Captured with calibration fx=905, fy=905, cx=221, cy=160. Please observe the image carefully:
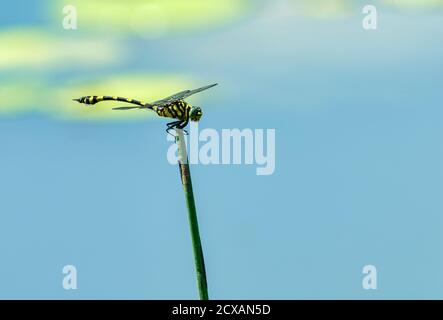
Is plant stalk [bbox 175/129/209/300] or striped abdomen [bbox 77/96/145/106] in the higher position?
striped abdomen [bbox 77/96/145/106]

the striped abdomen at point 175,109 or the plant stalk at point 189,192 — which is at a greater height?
the striped abdomen at point 175,109

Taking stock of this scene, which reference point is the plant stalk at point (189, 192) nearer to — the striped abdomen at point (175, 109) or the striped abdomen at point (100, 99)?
the striped abdomen at point (175, 109)

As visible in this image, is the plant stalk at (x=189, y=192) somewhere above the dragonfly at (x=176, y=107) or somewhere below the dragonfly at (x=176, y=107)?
below

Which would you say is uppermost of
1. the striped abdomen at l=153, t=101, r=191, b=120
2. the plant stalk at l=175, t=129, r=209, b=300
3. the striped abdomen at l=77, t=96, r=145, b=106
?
the striped abdomen at l=77, t=96, r=145, b=106

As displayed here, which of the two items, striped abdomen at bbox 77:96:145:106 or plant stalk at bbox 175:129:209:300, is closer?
plant stalk at bbox 175:129:209:300

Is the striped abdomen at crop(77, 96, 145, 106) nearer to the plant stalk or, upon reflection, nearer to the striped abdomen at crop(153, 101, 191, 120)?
the striped abdomen at crop(153, 101, 191, 120)

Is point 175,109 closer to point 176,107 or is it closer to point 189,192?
point 176,107

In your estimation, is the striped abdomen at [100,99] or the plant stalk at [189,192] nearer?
the plant stalk at [189,192]

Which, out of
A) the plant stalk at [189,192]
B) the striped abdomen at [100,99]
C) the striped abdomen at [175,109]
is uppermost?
the striped abdomen at [100,99]
